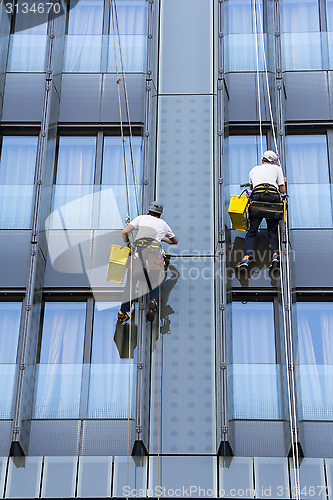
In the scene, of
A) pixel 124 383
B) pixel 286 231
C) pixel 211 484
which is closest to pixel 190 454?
pixel 211 484

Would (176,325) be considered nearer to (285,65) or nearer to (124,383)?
(124,383)

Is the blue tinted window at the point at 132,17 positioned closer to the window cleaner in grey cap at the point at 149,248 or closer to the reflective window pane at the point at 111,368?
the window cleaner in grey cap at the point at 149,248

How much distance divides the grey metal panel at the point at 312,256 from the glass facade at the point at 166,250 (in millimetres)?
37

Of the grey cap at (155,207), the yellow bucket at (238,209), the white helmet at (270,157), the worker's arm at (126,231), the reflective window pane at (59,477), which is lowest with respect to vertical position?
the reflective window pane at (59,477)

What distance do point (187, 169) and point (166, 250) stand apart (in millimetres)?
1683

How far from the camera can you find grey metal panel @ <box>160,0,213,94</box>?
1830 cm

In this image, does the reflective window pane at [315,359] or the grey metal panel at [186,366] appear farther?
the reflective window pane at [315,359]

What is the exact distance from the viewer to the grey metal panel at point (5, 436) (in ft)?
47.0

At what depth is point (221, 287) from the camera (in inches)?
618

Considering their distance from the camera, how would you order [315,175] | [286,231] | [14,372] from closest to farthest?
1. [14,372]
2. [286,231]
3. [315,175]

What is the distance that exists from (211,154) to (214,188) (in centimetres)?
74

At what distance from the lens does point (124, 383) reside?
1507 centimetres

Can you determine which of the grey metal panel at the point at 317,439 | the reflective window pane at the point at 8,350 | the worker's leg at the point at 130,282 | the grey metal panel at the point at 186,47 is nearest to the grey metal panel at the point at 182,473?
the grey metal panel at the point at 317,439

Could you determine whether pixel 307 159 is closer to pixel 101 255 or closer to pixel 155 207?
pixel 155 207
